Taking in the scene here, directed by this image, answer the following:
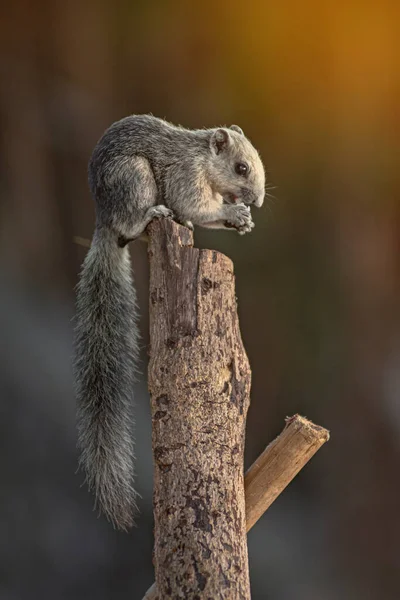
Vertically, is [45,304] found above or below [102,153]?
below

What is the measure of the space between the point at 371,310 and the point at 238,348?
61.1 inches

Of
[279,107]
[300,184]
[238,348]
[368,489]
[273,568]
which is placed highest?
[279,107]

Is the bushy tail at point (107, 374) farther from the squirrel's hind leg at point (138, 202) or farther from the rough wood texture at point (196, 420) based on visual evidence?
the rough wood texture at point (196, 420)

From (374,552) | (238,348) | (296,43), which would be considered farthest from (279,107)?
(374,552)

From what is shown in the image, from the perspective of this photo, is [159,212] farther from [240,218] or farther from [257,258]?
[257,258]

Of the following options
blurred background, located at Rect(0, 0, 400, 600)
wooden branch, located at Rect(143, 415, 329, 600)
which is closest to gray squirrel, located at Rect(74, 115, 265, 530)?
wooden branch, located at Rect(143, 415, 329, 600)

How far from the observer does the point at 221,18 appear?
328cm

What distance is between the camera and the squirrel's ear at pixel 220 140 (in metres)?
2.16

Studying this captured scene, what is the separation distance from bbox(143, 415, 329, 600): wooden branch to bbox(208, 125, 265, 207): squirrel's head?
2.47 ft

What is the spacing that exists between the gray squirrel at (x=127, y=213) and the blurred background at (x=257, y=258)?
93cm

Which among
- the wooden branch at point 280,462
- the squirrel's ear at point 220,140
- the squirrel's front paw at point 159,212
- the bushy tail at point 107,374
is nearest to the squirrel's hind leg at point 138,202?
the squirrel's front paw at point 159,212

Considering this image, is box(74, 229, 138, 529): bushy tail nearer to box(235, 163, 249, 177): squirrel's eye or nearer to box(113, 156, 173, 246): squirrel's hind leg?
box(113, 156, 173, 246): squirrel's hind leg

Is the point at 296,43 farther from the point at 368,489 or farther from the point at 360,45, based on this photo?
the point at 368,489

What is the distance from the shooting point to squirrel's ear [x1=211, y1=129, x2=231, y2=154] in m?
2.16
